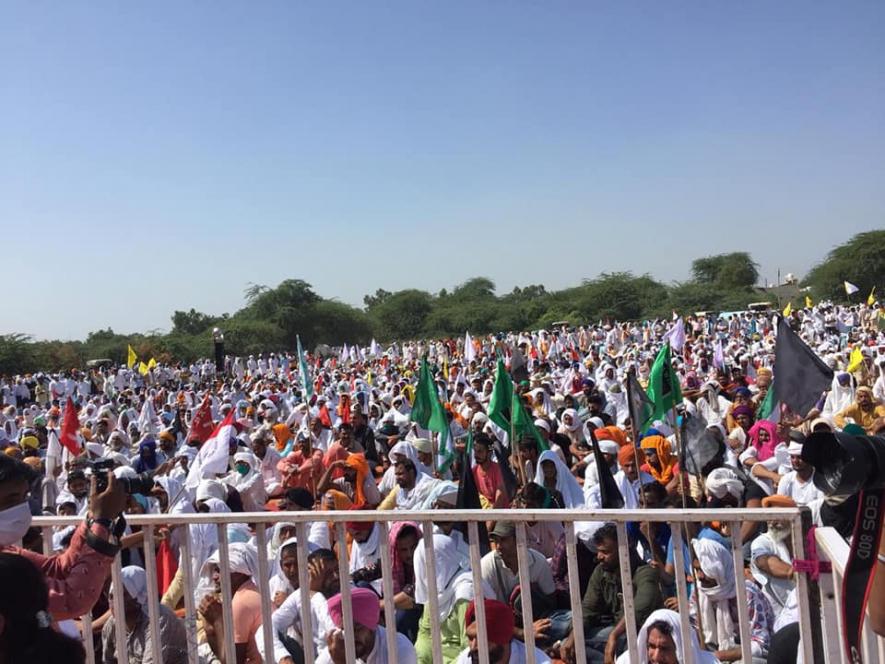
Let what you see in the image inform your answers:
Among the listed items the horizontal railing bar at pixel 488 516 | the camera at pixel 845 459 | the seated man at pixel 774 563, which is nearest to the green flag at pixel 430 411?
the seated man at pixel 774 563

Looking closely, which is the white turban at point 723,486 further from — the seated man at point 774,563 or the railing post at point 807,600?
the railing post at point 807,600

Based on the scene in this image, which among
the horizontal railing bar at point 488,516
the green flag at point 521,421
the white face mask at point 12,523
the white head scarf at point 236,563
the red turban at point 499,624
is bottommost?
the red turban at point 499,624

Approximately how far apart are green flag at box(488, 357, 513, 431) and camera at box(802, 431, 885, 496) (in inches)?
232

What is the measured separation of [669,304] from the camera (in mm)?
60562

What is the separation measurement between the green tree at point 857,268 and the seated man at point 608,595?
56.9 m

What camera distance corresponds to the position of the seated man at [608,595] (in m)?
3.76

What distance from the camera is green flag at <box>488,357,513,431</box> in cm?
754

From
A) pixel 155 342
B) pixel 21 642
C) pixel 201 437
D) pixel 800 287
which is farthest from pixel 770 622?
pixel 800 287

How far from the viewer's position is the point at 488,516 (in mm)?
2693

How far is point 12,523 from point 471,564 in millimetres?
1523

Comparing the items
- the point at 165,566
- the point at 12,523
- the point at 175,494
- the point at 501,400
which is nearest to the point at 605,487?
the point at 501,400

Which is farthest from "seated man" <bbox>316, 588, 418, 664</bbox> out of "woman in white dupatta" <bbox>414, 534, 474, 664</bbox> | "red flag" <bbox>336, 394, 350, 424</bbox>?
"red flag" <bbox>336, 394, 350, 424</bbox>

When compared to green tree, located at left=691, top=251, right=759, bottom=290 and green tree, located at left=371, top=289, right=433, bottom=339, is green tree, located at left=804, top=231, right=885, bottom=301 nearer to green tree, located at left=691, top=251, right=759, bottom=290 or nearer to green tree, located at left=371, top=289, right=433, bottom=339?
green tree, located at left=691, top=251, right=759, bottom=290

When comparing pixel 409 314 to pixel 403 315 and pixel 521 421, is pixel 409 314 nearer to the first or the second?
pixel 403 315
